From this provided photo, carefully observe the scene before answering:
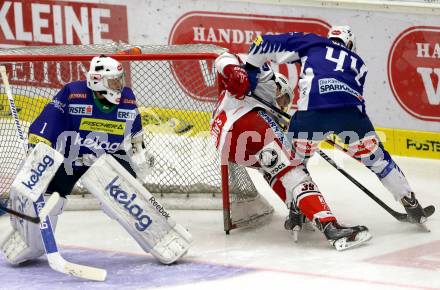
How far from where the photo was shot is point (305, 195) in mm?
6438

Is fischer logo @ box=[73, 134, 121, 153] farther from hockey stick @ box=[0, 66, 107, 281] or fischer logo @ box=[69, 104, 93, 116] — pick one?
hockey stick @ box=[0, 66, 107, 281]

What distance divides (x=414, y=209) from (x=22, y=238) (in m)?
2.01

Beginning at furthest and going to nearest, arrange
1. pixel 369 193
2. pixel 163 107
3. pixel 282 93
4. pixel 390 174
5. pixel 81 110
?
pixel 163 107 → pixel 369 193 → pixel 282 93 → pixel 390 174 → pixel 81 110

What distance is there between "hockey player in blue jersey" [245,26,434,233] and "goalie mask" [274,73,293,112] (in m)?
0.19

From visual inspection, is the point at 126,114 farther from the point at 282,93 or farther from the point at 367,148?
the point at 367,148

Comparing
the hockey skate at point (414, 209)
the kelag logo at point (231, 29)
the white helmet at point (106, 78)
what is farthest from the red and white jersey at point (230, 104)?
the kelag logo at point (231, 29)

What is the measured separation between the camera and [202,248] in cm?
659

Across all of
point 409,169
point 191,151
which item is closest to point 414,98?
point 409,169

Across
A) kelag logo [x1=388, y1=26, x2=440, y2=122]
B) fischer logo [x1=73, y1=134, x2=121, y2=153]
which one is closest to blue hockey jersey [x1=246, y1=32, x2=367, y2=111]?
fischer logo [x1=73, y1=134, x2=121, y2=153]

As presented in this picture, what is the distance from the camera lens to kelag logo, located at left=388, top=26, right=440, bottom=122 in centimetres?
797

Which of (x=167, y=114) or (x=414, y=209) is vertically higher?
(x=167, y=114)

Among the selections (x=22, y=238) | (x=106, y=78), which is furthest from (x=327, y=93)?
(x=22, y=238)

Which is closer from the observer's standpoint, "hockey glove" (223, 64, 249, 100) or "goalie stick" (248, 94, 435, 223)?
"hockey glove" (223, 64, 249, 100)

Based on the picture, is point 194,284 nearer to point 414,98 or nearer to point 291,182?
point 291,182
